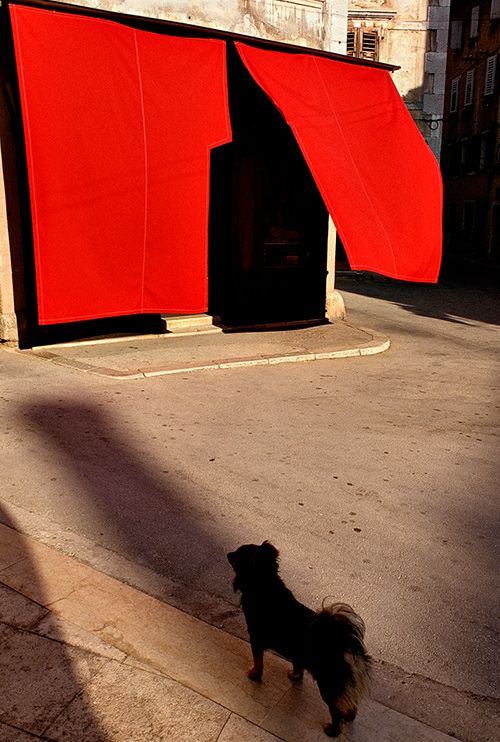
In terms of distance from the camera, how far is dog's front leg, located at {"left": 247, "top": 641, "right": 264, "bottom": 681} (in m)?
2.91

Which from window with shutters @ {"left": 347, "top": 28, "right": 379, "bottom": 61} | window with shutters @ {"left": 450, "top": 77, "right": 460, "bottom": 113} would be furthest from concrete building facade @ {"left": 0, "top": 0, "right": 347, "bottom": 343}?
window with shutters @ {"left": 450, "top": 77, "right": 460, "bottom": 113}

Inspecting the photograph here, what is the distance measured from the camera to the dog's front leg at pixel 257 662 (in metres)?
2.91

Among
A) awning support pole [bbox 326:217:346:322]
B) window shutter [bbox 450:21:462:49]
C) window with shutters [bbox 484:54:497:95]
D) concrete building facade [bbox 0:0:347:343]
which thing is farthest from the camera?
window shutter [bbox 450:21:462:49]

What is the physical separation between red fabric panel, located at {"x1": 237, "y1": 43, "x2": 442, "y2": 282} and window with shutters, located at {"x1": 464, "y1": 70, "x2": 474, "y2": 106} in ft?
90.2

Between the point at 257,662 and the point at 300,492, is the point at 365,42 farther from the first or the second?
the point at 257,662

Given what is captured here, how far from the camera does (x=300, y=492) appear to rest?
5.13m

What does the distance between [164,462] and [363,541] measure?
1.98 metres

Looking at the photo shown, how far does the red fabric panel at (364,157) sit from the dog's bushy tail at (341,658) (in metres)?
6.18

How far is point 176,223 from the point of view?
8.56 meters

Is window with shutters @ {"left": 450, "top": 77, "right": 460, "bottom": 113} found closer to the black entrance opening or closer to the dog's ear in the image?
the black entrance opening

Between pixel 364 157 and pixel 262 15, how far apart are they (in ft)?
11.5

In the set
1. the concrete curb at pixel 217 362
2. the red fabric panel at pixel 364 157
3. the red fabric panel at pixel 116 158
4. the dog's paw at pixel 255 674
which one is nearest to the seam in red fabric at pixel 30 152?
the red fabric panel at pixel 116 158

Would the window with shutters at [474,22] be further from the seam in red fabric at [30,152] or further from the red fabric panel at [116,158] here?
A: the seam in red fabric at [30,152]

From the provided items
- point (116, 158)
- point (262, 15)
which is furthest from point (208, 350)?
point (262, 15)
